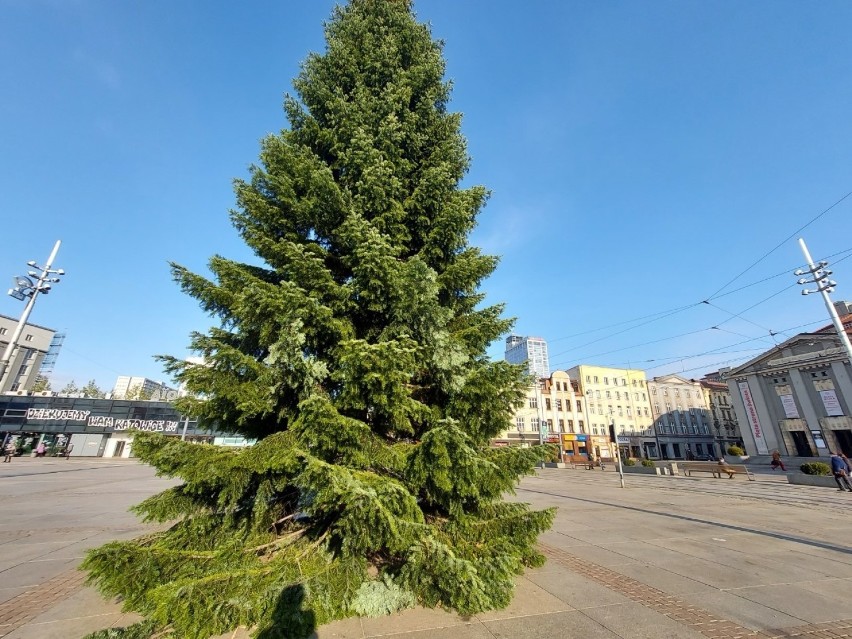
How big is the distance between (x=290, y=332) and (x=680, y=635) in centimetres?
567

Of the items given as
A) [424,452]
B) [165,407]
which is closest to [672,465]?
[424,452]

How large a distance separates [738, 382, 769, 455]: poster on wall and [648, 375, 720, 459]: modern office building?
24.7 meters

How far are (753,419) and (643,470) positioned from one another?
67.6 feet

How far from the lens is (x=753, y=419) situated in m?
40.8

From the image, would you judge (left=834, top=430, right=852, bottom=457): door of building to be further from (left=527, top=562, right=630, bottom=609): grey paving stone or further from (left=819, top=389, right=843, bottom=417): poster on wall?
Answer: (left=527, top=562, right=630, bottom=609): grey paving stone

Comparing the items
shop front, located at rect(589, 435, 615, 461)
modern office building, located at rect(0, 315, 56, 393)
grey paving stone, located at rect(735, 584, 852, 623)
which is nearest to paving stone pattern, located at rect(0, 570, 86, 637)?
grey paving stone, located at rect(735, 584, 852, 623)

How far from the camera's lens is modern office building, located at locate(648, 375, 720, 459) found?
64375mm

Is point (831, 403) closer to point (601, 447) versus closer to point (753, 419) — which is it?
point (753, 419)

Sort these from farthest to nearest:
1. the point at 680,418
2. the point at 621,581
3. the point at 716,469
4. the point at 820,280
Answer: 1. the point at 680,418
2. the point at 716,469
3. the point at 820,280
4. the point at 621,581

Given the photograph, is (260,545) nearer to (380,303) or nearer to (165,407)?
(380,303)

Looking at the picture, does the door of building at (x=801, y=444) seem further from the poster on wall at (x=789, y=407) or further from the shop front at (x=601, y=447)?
the shop front at (x=601, y=447)

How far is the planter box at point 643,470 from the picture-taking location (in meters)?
29.8

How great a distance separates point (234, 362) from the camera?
468cm

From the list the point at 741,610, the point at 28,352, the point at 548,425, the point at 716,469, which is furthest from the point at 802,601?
the point at 28,352
